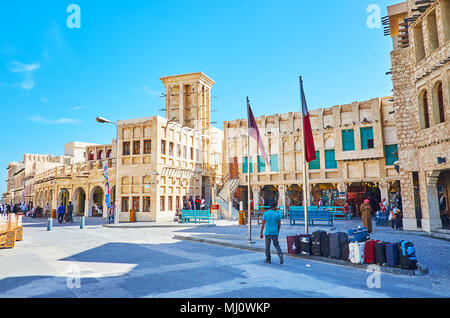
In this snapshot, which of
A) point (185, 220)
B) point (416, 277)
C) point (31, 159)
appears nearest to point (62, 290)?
point (416, 277)

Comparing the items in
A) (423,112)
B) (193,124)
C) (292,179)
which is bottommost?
(292,179)

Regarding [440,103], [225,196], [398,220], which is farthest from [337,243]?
[225,196]

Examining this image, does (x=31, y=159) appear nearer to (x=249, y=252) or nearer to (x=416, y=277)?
(x=249, y=252)

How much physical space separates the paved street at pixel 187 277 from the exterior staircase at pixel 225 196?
19745mm

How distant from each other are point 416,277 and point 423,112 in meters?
11.8

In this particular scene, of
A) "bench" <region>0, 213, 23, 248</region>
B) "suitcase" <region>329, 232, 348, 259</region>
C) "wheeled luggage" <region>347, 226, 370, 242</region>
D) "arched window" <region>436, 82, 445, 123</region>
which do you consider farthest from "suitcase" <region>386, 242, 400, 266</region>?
"bench" <region>0, 213, 23, 248</region>

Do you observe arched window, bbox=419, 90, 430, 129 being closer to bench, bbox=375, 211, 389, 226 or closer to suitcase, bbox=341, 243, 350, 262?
bench, bbox=375, 211, 389, 226

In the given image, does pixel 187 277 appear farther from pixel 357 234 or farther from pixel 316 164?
pixel 316 164

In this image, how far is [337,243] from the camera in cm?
966

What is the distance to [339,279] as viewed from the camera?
7.74 m

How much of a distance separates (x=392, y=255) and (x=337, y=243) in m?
1.54

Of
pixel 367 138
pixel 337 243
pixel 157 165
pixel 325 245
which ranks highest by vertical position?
pixel 367 138

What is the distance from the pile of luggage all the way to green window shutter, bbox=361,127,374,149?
22493 millimetres
